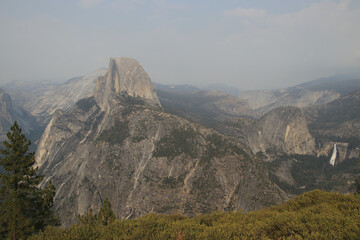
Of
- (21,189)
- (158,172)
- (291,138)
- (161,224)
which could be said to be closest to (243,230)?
(161,224)

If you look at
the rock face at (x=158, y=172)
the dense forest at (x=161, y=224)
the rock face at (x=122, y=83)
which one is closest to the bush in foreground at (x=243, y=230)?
the dense forest at (x=161, y=224)

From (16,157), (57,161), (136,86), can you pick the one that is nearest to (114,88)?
(136,86)

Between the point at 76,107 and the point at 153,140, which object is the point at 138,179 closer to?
the point at 153,140

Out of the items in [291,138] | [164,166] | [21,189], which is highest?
[21,189]

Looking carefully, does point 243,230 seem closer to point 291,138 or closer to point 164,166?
point 164,166

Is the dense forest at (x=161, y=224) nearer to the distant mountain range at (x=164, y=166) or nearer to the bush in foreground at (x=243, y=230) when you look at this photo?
the bush in foreground at (x=243, y=230)

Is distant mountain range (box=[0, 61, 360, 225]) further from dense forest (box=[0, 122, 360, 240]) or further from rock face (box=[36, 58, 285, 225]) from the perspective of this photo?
dense forest (box=[0, 122, 360, 240])

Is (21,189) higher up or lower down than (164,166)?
higher up

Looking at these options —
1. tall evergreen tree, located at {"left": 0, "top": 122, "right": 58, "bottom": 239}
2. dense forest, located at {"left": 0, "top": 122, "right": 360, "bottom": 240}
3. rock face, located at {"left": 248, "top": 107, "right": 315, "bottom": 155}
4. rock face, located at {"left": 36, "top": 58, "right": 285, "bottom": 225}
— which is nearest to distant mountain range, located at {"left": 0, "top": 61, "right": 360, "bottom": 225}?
rock face, located at {"left": 36, "top": 58, "right": 285, "bottom": 225}
